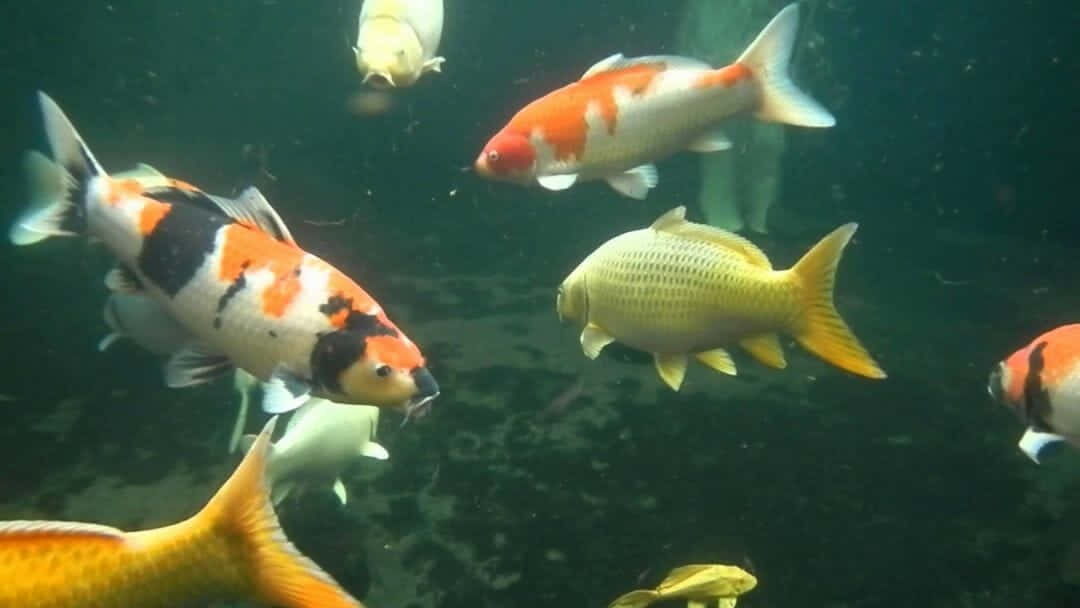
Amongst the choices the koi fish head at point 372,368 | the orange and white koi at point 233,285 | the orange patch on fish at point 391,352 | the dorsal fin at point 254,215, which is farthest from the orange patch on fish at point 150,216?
the orange patch on fish at point 391,352

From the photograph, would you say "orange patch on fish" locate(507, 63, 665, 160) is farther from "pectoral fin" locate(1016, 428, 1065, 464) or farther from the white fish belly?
"pectoral fin" locate(1016, 428, 1065, 464)

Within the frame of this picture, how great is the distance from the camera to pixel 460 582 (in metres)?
4.12

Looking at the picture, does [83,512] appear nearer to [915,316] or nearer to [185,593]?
[185,593]

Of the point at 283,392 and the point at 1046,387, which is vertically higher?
the point at 283,392

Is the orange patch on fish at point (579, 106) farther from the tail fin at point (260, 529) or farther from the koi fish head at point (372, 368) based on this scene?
the tail fin at point (260, 529)

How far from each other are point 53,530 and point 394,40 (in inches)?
142

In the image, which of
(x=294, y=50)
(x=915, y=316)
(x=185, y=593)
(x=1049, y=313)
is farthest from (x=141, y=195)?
(x=294, y=50)

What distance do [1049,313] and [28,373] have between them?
9.49 metres

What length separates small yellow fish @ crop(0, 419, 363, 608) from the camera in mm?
1832

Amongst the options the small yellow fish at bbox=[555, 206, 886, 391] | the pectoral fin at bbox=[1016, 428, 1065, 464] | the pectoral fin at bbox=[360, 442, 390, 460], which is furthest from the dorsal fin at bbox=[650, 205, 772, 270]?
the pectoral fin at bbox=[360, 442, 390, 460]

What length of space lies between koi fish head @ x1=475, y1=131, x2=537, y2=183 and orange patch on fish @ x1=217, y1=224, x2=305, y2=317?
1482mm

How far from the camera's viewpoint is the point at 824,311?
134 inches

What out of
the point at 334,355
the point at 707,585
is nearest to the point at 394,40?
the point at 334,355

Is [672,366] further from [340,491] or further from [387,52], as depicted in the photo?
[387,52]
